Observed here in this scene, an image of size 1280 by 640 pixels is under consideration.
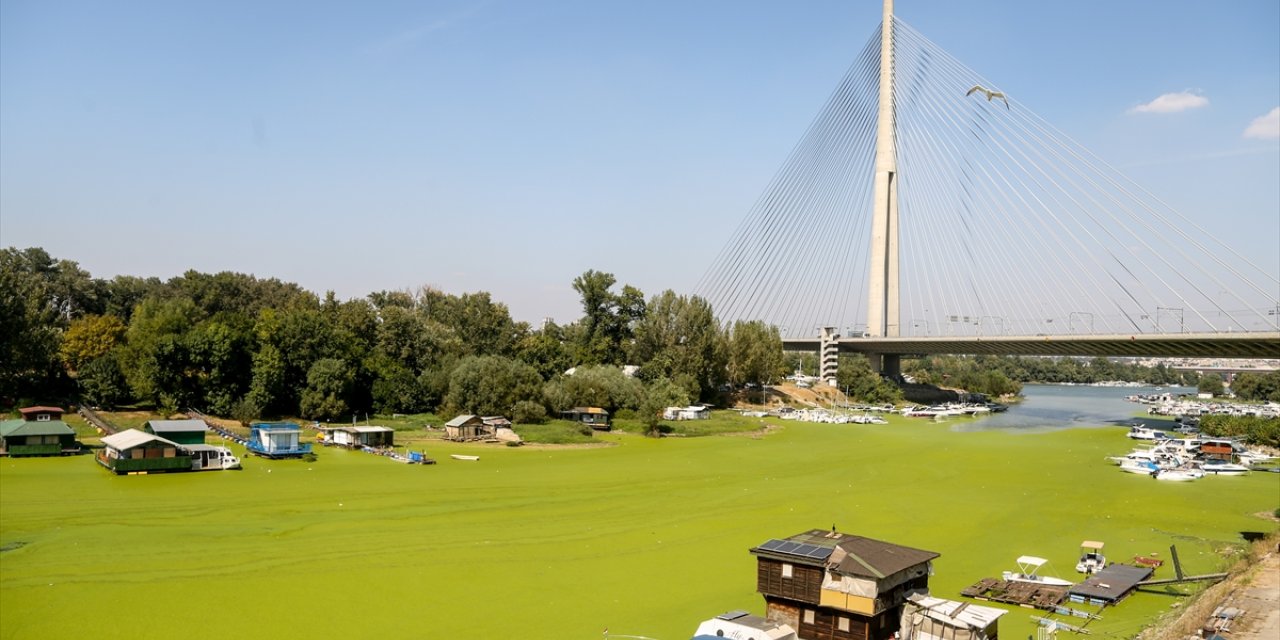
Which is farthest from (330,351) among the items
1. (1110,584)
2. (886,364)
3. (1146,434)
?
(886,364)

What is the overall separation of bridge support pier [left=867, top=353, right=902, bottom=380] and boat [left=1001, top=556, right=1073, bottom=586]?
6146cm

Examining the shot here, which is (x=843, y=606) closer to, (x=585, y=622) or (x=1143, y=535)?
(x=585, y=622)

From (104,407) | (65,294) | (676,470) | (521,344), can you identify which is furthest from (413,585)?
(65,294)

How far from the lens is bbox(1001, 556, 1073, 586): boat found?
17.0 m

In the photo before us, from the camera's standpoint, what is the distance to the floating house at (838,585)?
12.8m

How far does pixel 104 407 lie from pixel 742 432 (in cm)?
3319

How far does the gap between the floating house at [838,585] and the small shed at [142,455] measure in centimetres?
2199

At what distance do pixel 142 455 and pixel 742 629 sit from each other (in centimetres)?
2270

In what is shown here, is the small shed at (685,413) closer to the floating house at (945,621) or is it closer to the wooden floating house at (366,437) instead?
the wooden floating house at (366,437)

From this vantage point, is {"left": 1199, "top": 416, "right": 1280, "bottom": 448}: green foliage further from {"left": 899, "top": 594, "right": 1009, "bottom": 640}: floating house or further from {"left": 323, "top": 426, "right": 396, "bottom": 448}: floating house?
{"left": 323, "top": 426, "right": 396, "bottom": 448}: floating house

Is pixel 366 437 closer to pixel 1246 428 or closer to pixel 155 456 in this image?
pixel 155 456

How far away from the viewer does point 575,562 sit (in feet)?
59.7

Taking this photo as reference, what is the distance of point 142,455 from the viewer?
2703 cm

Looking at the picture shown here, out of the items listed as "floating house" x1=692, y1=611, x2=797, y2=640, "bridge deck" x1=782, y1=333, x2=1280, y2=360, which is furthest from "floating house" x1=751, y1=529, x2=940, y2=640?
"bridge deck" x1=782, y1=333, x2=1280, y2=360
